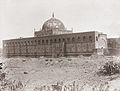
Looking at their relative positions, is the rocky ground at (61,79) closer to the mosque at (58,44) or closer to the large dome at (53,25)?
the mosque at (58,44)

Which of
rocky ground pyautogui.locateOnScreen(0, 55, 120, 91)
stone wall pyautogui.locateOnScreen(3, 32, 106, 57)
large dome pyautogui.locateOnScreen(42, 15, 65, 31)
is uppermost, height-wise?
large dome pyautogui.locateOnScreen(42, 15, 65, 31)

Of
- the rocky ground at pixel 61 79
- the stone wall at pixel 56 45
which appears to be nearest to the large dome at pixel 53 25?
the stone wall at pixel 56 45

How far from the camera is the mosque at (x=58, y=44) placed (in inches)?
1609

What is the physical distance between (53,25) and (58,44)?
35.5 feet

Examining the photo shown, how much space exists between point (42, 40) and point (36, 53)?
430cm

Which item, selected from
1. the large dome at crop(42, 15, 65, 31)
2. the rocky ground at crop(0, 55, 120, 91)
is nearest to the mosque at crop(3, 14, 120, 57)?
the large dome at crop(42, 15, 65, 31)

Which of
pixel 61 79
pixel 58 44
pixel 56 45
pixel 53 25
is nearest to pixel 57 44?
pixel 58 44

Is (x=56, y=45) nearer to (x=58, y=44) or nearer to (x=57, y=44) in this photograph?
(x=57, y=44)

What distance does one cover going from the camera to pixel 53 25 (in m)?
56.7

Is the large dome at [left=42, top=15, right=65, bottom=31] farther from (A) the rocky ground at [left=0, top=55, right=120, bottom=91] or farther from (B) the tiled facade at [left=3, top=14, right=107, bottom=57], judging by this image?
(A) the rocky ground at [left=0, top=55, right=120, bottom=91]

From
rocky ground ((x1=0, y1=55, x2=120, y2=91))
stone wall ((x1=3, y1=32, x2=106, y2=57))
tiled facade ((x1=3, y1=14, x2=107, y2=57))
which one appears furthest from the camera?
stone wall ((x1=3, y1=32, x2=106, y2=57))

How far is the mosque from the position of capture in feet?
134

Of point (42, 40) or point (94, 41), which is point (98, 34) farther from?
point (42, 40)

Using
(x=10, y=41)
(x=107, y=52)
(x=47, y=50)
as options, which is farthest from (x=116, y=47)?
(x=10, y=41)
